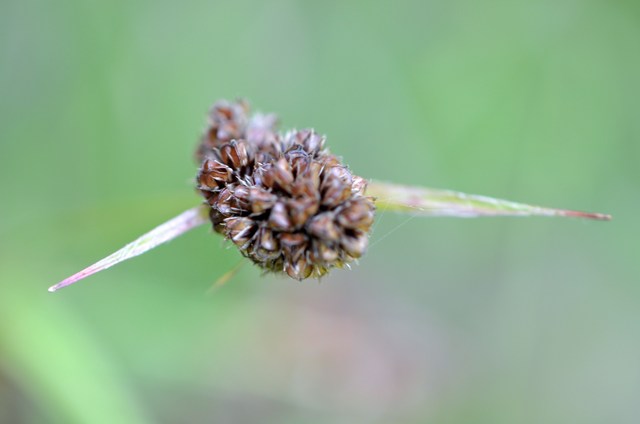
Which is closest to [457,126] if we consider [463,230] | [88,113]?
[463,230]

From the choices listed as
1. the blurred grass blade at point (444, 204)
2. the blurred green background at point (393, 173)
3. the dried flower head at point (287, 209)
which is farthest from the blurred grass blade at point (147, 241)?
the blurred green background at point (393, 173)

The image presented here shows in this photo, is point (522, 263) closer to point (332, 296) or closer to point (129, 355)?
point (332, 296)

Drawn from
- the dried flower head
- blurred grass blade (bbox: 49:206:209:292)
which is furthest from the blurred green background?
the dried flower head

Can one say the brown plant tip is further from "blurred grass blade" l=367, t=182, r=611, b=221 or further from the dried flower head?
"blurred grass blade" l=367, t=182, r=611, b=221

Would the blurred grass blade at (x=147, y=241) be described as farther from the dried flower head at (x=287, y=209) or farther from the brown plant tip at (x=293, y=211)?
the brown plant tip at (x=293, y=211)

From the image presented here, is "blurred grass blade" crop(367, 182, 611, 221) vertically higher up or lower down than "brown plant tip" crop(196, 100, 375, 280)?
higher up
